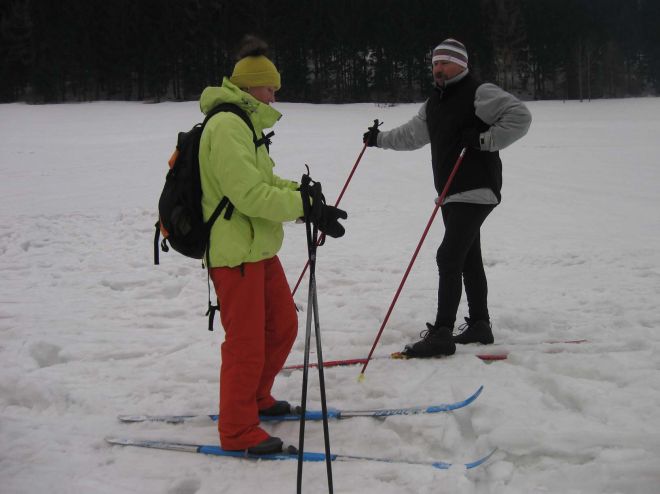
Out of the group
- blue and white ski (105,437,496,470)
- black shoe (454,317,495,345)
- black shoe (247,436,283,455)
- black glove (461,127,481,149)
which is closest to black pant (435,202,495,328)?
black shoe (454,317,495,345)

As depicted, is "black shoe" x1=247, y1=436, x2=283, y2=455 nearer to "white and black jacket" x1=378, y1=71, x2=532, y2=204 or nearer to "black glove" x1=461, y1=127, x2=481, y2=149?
"white and black jacket" x1=378, y1=71, x2=532, y2=204

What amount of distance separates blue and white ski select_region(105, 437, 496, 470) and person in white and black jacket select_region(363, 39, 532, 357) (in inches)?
50.9

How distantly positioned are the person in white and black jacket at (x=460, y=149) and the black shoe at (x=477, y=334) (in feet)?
0.41

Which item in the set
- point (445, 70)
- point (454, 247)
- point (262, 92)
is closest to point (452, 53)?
point (445, 70)

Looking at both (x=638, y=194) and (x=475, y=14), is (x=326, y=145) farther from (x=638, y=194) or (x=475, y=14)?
(x=475, y=14)

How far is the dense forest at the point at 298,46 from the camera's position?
42.6m

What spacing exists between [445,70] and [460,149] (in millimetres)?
529

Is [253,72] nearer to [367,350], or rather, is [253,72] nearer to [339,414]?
[339,414]

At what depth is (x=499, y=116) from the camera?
363cm

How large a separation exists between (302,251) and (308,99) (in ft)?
130

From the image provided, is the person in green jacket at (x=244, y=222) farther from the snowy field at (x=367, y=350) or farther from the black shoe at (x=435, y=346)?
the black shoe at (x=435, y=346)

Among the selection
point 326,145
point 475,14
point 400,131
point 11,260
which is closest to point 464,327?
point 400,131

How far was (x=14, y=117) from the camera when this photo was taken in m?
26.0

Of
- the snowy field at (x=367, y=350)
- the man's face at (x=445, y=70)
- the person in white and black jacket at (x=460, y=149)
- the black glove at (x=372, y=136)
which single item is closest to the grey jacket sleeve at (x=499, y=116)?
the person in white and black jacket at (x=460, y=149)
